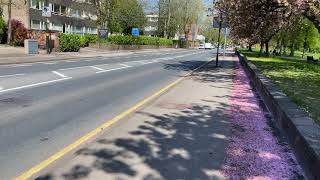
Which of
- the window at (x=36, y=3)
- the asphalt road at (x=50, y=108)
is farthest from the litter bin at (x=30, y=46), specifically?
the window at (x=36, y=3)

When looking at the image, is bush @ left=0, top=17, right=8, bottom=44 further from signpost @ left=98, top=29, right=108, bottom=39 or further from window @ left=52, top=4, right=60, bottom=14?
window @ left=52, top=4, right=60, bottom=14

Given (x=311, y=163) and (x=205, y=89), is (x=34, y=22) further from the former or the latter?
(x=311, y=163)

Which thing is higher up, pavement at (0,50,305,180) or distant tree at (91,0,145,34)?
distant tree at (91,0,145,34)

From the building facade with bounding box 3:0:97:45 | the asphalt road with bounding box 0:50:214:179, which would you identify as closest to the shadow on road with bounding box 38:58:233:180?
the asphalt road with bounding box 0:50:214:179

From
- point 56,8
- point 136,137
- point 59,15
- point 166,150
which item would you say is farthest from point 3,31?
point 166,150

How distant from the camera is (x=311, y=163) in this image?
554cm

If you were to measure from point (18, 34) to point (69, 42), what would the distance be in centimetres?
456

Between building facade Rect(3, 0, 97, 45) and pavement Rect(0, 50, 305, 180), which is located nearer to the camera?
pavement Rect(0, 50, 305, 180)

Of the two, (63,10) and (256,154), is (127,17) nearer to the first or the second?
(63,10)

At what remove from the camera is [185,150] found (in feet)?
22.6

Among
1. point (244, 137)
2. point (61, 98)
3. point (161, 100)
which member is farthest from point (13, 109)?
point (244, 137)

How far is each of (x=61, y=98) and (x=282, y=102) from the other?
18.6ft

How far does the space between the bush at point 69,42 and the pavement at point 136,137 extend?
26621mm

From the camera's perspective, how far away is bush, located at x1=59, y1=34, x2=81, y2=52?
39956 mm
